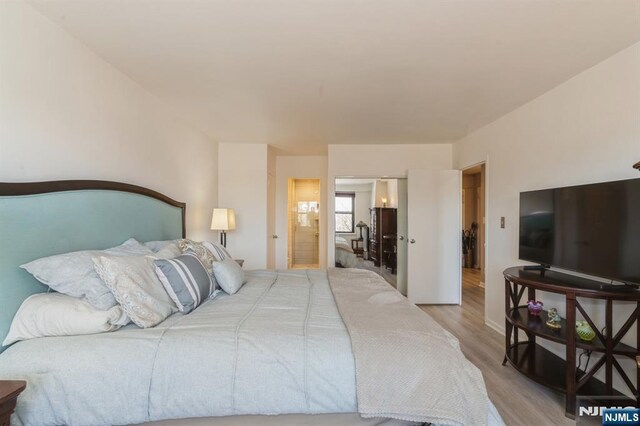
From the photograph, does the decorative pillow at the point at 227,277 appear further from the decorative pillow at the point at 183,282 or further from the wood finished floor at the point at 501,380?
the wood finished floor at the point at 501,380

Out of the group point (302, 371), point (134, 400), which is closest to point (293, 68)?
point (302, 371)

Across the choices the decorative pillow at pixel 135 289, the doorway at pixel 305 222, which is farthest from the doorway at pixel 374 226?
the decorative pillow at pixel 135 289

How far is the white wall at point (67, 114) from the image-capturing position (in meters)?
1.50

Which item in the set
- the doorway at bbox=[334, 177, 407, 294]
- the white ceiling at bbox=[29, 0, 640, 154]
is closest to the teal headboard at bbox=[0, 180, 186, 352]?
the white ceiling at bbox=[29, 0, 640, 154]

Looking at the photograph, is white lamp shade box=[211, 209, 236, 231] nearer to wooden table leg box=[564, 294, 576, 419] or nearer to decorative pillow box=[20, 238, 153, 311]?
decorative pillow box=[20, 238, 153, 311]

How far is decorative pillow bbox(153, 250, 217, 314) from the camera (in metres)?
1.74

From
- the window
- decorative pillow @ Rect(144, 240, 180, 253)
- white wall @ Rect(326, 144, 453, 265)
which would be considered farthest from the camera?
the window

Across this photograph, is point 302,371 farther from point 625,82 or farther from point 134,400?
point 625,82

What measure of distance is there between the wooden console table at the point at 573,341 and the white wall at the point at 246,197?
10.9ft

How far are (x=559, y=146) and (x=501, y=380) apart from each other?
2.05 m

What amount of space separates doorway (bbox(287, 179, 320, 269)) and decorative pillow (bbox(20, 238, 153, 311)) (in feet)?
17.3

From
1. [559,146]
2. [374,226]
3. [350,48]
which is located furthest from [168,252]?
[374,226]

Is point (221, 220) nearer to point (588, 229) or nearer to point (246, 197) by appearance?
point (246, 197)

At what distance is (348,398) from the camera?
4.17ft
